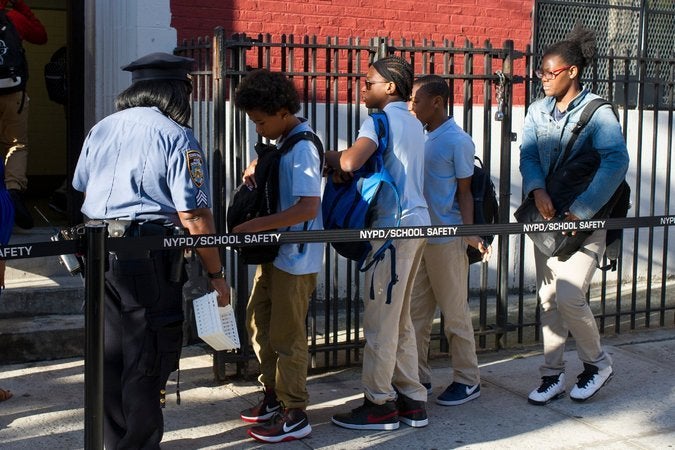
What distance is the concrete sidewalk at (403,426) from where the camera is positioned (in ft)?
15.5

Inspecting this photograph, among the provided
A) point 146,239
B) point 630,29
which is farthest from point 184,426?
point 630,29

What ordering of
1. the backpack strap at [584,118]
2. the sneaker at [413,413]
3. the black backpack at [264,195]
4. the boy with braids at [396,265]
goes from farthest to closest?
the backpack strap at [584,118] → the sneaker at [413,413] → the boy with braids at [396,265] → the black backpack at [264,195]

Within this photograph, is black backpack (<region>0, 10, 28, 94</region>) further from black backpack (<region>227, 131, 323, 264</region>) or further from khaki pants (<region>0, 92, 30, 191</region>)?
black backpack (<region>227, 131, 323, 264</region>)

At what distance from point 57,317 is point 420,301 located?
2.43 m

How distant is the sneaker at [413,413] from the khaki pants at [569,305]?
0.86m

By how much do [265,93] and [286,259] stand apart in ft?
2.55

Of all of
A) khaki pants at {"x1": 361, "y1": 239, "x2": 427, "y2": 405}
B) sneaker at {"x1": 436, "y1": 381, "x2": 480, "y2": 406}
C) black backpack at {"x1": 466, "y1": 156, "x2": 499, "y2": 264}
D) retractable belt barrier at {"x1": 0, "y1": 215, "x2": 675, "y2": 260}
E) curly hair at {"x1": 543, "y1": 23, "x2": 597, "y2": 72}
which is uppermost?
curly hair at {"x1": 543, "y1": 23, "x2": 597, "y2": 72}

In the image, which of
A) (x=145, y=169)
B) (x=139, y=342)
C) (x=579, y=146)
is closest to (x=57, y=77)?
(x=145, y=169)

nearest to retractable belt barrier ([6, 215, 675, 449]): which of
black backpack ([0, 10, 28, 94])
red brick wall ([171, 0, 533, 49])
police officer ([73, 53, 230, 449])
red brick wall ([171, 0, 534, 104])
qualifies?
police officer ([73, 53, 230, 449])

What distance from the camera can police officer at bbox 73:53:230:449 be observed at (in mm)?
3955

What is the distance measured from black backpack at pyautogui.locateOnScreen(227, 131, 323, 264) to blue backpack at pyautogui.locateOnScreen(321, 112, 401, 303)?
21 centimetres

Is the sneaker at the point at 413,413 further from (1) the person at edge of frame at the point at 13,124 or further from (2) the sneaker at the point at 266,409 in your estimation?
(1) the person at edge of frame at the point at 13,124

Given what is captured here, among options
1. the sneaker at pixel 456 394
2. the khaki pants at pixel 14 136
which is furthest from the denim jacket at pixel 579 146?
the khaki pants at pixel 14 136

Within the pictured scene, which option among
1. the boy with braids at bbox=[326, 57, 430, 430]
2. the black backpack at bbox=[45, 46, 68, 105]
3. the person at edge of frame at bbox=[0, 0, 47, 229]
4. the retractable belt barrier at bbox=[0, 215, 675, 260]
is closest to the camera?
the retractable belt barrier at bbox=[0, 215, 675, 260]
